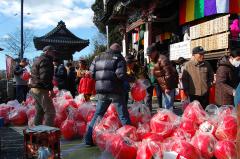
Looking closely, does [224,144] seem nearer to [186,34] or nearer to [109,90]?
[109,90]

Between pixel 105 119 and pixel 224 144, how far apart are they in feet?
7.50

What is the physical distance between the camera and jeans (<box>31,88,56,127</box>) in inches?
291

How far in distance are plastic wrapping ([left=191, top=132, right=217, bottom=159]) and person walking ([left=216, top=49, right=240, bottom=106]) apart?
1.10 metres

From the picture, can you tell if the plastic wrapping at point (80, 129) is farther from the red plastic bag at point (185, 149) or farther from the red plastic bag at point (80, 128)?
the red plastic bag at point (185, 149)

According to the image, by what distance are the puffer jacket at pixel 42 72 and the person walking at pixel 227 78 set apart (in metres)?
2.99

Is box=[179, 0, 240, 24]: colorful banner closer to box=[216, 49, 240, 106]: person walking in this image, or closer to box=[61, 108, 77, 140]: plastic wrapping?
box=[216, 49, 240, 106]: person walking

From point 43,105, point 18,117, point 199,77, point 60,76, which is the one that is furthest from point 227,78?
point 60,76

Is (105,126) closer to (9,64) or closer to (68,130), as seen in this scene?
(68,130)

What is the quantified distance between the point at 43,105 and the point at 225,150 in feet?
11.9

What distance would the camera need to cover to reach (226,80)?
635cm

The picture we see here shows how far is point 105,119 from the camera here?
684cm

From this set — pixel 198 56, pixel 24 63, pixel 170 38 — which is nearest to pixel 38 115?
pixel 198 56

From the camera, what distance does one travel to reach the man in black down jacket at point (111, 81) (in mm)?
6531

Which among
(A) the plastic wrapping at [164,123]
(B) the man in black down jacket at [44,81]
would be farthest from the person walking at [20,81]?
(A) the plastic wrapping at [164,123]
